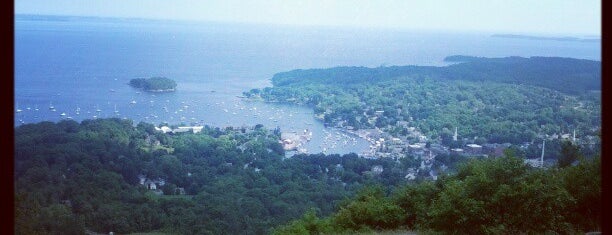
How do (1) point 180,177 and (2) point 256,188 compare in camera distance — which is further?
(1) point 180,177

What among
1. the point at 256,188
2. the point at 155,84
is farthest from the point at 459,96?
the point at 155,84

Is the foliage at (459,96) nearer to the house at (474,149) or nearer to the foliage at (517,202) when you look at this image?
the house at (474,149)

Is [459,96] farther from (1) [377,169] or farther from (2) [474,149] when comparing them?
(1) [377,169]

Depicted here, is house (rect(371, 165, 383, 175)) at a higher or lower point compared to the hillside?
lower

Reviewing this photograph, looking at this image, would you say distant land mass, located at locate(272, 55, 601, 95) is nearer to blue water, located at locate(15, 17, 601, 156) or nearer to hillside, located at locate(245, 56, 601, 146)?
hillside, located at locate(245, 56, 601, 146)

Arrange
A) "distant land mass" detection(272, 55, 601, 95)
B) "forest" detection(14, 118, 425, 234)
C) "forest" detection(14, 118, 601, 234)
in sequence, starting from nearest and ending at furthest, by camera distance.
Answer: "forest" detection(14, 118, 601, 234) < "forest" detection(14, 118, 425, 234) < "distant land mass" detection(272, 55, 601, 95)

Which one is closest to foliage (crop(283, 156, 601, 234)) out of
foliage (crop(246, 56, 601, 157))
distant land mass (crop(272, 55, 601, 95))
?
foliage (crop(246, 56, 601, 157))
